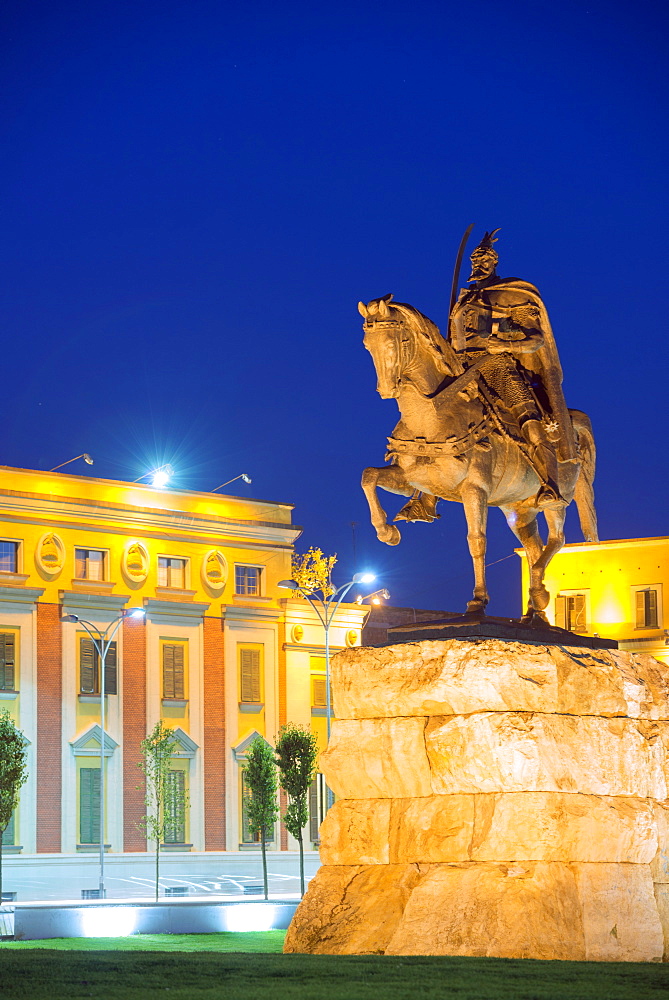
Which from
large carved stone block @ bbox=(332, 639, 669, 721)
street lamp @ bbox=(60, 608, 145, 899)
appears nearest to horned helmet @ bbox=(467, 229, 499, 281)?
large carved stone block @ bbox=(332, 639, 669, 721)

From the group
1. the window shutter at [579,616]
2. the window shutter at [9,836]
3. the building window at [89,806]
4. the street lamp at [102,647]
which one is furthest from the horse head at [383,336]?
the window shutter at [579,616]

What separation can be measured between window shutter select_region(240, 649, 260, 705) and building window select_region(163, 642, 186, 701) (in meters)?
2.78

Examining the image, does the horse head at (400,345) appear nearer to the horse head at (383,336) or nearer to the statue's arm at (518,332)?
the horse head at (383,336)

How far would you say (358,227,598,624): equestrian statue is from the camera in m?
15.4

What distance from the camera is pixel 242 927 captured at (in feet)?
86.4

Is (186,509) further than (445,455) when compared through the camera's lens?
Yes

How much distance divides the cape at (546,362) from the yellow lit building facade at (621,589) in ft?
146

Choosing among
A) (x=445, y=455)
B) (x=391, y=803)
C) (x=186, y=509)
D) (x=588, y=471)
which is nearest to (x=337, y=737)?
(x=391, y=803)

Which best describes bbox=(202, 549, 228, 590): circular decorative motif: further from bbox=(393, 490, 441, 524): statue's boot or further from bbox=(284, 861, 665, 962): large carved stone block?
bbox=(284, 861, 665, 962): large carved stone block

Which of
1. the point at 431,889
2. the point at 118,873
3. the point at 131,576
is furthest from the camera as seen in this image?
the point at 131,576

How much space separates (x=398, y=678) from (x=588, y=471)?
14.0 ft

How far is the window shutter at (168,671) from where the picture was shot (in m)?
57.6

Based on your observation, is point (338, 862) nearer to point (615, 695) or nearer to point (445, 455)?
point (615, 695)

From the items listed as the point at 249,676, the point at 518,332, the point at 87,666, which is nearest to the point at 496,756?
the point at 518,332
